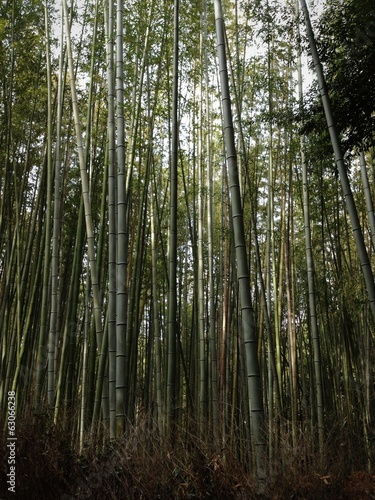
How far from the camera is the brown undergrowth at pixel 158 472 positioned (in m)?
2.26

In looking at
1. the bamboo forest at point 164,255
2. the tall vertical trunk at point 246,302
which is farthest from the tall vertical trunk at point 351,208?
the tall vertical trunk at point 246,302

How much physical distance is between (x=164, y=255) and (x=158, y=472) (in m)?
3.37

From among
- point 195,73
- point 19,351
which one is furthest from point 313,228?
point 19,351

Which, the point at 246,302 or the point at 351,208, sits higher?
the point at 351,208

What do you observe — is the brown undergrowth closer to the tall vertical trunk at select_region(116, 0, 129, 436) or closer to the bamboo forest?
the bamboo forest

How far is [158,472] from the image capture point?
2.40 m

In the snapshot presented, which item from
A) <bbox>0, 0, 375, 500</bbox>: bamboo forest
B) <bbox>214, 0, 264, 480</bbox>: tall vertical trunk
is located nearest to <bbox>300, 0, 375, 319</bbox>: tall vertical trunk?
<bbox>0, 0, 375, 500</bbox>: bamboo forest

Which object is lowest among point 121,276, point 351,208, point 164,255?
point 121,276

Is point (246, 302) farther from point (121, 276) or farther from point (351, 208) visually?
point (351, 208)

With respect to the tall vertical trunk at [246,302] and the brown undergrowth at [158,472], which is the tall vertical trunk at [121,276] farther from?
the tall vertical trunk at [246,302]

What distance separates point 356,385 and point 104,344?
4610 millimetres

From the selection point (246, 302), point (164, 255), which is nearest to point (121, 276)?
point (246, 302)

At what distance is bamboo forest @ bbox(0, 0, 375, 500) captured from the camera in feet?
8.33

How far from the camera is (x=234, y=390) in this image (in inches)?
239
